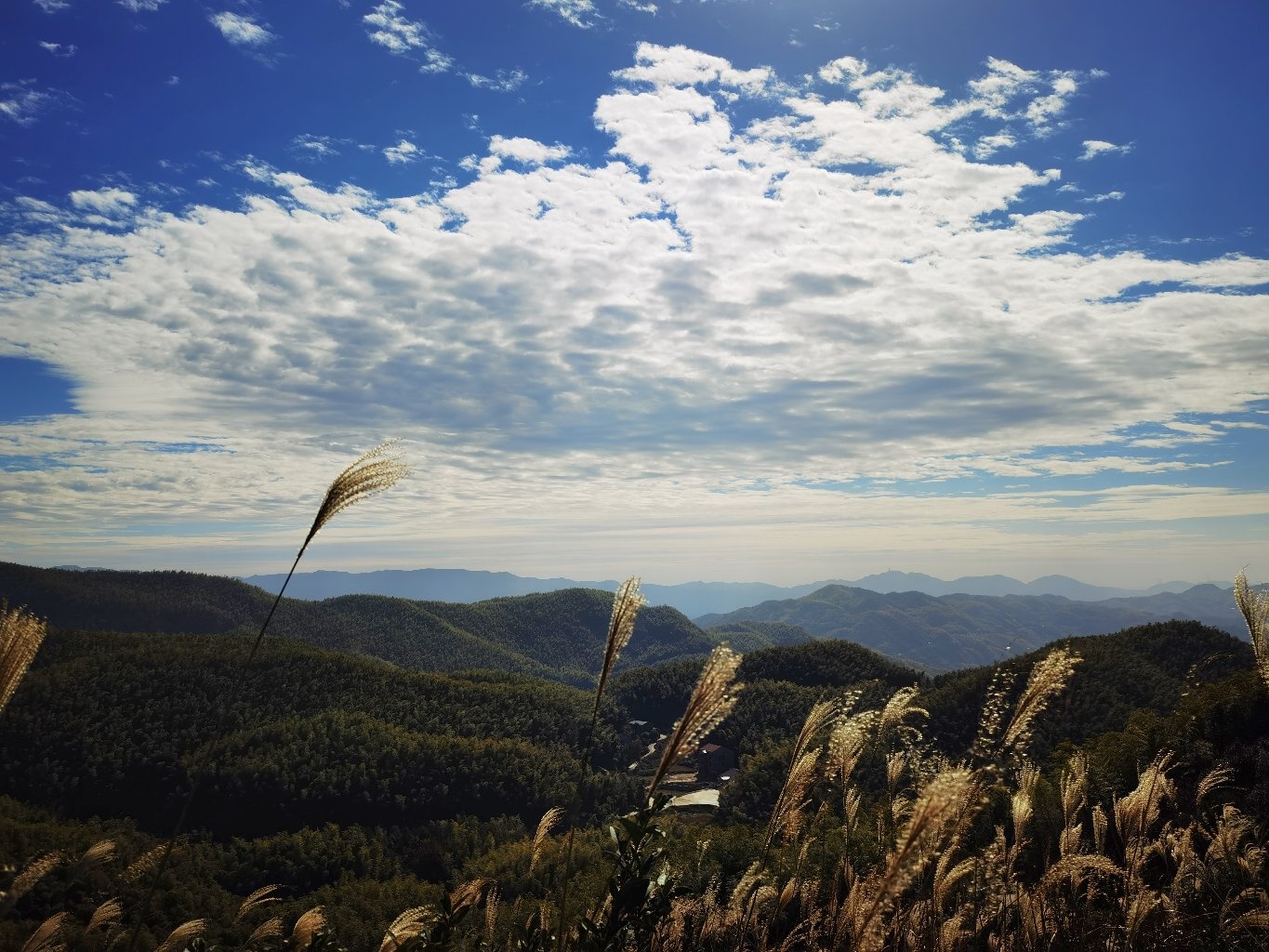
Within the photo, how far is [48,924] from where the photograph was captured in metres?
4.32

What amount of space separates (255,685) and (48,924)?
3451 inches

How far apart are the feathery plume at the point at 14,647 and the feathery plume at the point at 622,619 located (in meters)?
2.44

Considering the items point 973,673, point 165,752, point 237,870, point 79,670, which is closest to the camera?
point 237,870

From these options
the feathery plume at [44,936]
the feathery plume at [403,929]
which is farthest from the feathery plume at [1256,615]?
the feathery plume at [44,936]

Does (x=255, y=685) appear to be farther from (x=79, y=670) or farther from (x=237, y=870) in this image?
(x=237, y=870)

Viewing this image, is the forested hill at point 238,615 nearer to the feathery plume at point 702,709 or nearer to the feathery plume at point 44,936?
the feathery plume at point 44,936

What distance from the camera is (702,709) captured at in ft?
9.05

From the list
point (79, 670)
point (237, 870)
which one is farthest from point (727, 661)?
point (79, 670)

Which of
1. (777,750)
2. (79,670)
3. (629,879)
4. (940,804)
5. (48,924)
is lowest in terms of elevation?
(777,750)

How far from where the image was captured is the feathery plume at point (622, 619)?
2900 millimetres

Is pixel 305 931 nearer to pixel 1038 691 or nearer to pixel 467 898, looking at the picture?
pixel 467 898

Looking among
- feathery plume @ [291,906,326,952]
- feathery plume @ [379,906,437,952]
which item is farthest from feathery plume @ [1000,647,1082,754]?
feathery plume @ [291,906,326,952]

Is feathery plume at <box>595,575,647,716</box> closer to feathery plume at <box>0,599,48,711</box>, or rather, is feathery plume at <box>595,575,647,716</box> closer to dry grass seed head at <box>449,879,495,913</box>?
feathery plume at <box>0,599,48,711</box>

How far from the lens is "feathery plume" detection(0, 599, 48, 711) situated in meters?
3.01
